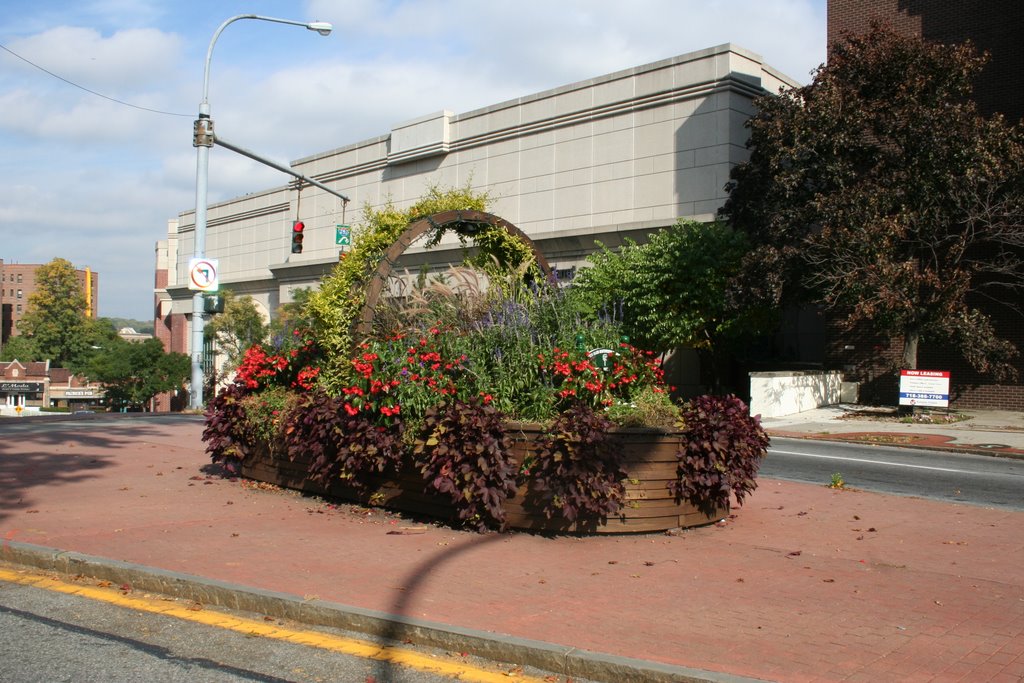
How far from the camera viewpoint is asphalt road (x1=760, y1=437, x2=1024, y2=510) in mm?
11703

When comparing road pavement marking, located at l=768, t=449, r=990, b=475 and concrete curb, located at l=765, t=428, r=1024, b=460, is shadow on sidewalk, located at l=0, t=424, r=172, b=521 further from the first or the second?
concrete curb, located at l=765, t=428, r=1024, b=460

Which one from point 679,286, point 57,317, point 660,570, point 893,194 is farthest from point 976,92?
point 57,317

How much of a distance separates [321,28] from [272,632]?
59.3 feet

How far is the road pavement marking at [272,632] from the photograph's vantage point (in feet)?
16.3

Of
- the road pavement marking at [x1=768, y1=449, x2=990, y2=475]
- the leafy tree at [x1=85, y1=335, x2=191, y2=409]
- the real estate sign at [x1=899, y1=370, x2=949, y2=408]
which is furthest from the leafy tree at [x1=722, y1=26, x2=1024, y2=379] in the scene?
the leafy tree at [x1=85, y1=335, x2=191, y2=409]

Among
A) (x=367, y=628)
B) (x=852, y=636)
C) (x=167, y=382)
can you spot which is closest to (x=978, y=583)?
→ (x=852, y=636)

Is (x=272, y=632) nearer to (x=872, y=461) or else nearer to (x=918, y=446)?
(x=872, y=461)

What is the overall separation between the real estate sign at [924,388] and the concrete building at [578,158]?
324 inches

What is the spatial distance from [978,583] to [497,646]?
397 centimetres

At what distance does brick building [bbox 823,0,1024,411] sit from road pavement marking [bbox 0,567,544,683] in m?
23.6

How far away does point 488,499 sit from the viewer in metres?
7.58

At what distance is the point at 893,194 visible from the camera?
71.5 ft

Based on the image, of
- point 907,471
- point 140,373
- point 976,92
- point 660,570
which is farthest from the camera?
point 140,373

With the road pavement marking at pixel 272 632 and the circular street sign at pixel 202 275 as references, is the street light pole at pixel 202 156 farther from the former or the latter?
the road pavement marking at pixel 272 632
